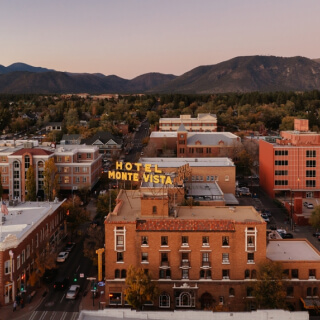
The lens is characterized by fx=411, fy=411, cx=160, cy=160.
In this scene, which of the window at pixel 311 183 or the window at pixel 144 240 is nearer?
the window at pixel 144 240

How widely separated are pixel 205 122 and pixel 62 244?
116 meters

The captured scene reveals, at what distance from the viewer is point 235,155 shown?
133 meters

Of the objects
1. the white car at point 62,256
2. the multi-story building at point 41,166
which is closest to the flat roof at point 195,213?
the white car at point 62,256

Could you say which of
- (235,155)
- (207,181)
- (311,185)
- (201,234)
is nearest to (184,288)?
(201,234)

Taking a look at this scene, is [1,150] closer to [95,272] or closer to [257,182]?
[95,272]

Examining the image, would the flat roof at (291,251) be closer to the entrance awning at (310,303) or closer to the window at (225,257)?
the entrance awning at (310,303)

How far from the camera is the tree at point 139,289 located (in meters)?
46.9

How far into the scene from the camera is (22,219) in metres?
62.6

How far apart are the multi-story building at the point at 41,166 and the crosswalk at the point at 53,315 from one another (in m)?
53.6

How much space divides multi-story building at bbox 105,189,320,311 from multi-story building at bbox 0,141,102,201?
53.6 meters

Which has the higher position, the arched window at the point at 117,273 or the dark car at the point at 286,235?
the arched window at the point at 117,273

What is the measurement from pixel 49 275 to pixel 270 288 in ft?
102

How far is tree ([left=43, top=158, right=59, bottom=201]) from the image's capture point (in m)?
96.1

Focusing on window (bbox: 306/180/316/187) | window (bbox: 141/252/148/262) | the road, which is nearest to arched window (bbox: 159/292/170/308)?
window (bbox: 141/252/148/262)
